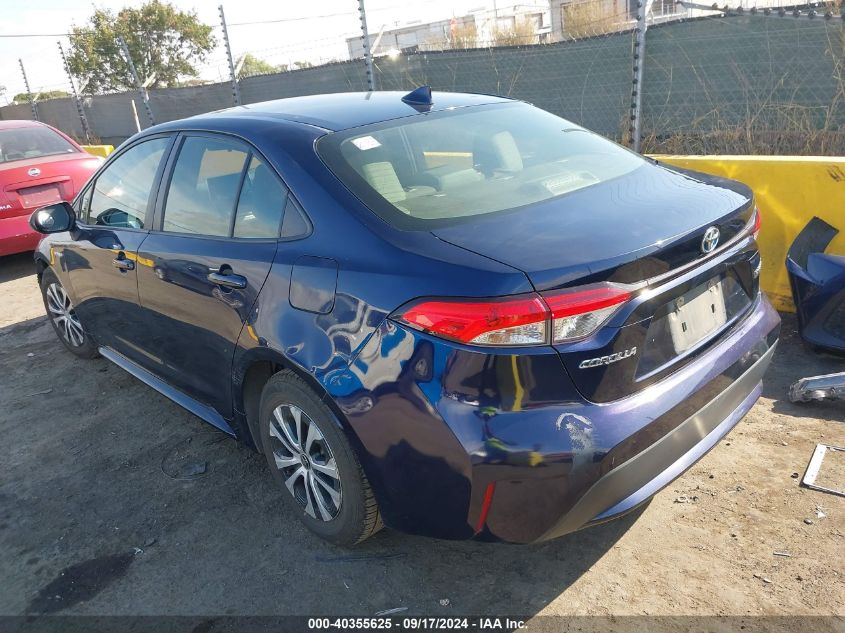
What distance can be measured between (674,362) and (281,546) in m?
1.71

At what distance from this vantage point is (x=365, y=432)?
2.27 metres

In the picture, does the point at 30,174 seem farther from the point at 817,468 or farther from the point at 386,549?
the point at 817,468

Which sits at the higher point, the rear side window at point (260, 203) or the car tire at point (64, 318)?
the rear side window at point (260, 203)

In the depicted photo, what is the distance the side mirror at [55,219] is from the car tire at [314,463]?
7.20ft

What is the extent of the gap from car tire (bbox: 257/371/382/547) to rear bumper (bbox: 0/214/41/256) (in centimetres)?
549

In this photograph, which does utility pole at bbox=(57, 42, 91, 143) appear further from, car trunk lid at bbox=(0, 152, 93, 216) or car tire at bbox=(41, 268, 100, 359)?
car tire at bbox=(41, 268, 100, 359)

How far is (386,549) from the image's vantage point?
9.04 feet

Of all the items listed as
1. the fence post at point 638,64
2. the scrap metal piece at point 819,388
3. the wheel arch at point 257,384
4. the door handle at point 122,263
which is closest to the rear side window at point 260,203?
the wheel arch at point 257,384

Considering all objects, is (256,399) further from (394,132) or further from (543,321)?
(543,321)

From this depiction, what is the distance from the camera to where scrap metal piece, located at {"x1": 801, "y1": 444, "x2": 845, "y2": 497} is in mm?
2805

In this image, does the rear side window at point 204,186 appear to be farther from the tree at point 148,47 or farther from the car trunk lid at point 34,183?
the tree at point 148,47

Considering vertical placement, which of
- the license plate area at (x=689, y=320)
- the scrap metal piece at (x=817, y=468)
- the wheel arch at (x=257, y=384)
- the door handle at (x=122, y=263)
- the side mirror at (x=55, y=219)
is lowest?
the scrap metal piece at (x=817, y=468)

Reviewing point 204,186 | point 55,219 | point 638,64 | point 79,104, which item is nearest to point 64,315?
point 55,219

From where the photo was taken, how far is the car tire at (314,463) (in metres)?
2.44
